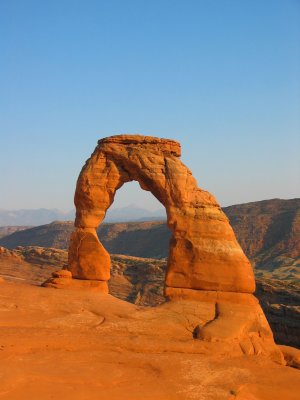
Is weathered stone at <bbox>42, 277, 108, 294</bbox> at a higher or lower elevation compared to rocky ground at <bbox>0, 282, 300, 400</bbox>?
higher

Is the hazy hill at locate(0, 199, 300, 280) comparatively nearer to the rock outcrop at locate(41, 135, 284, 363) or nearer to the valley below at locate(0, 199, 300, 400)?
the rock outcrop at locate(41, 135, 284, 363)

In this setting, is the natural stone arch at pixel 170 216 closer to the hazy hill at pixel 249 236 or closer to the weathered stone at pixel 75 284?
the weathered stone at pixel 75 284

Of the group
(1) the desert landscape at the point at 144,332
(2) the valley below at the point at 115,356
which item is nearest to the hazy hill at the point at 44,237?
(1) the desert landscape at the point at 144,332

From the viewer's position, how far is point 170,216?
1408 centimetres

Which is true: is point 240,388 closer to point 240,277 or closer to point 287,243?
point 240,277

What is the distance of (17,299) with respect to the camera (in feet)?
41.2

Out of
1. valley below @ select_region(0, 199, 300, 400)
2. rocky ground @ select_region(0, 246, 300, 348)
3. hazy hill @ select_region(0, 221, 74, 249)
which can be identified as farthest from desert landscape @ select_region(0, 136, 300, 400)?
hazy hill @ select_region(0, 221, 74, 249)

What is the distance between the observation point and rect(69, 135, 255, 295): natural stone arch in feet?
43.9

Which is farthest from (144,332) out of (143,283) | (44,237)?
(44,237)

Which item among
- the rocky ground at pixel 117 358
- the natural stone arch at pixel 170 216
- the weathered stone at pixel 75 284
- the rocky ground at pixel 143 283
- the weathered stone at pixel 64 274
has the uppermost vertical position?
the natural stone arch at pixel 170 216

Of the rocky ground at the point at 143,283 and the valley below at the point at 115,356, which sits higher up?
the valley below at the point at 115,356

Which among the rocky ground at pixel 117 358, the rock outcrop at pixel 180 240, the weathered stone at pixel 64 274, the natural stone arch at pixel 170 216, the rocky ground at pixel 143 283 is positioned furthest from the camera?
the rocky ground at pixel 143 283

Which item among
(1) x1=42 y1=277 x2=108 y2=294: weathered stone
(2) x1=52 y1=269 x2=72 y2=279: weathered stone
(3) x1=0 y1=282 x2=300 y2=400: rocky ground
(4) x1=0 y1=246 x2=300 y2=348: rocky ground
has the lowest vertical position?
(4) x1=0 y1=246 x2=300 y2=348: rocky ground

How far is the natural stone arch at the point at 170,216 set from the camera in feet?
43.9
